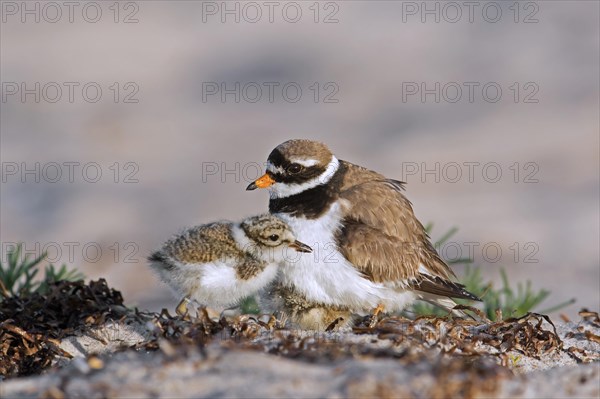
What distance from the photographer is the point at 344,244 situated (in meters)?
6.16

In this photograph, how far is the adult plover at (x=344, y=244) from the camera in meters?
6.11

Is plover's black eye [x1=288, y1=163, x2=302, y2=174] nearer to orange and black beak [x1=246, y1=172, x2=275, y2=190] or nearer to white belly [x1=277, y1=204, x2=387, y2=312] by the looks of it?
orange and black beak [x1=246, y1=172, x2=275, y2=190]

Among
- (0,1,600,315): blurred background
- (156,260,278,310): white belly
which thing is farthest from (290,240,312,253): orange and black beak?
(0,1,600,315): blurred background

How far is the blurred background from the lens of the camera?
35.9 feet

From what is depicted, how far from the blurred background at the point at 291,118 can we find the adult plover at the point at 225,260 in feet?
8.38

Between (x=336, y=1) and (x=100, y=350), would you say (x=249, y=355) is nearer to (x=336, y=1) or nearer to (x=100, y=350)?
(x=100, y=350)

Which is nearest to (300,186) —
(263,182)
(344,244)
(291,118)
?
(263,182)

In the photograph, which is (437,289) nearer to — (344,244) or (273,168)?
(344,244)

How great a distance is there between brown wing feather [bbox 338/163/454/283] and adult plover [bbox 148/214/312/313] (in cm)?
37

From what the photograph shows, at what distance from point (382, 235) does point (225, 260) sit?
106 centimetres

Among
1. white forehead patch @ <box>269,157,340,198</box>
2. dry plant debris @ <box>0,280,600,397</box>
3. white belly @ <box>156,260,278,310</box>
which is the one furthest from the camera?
white forehead patch @ <box>269,157,340,198</box>

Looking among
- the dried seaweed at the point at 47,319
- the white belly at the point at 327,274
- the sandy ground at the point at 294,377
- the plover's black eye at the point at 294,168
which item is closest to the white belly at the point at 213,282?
the white belly at the point at 327,274

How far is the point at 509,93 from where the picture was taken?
14594 mm

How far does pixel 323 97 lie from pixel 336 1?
3428 mm
